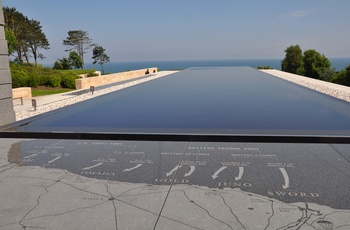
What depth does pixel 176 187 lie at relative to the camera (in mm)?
4289

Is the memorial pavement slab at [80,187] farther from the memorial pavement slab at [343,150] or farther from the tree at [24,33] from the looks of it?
the tree at [24,33]

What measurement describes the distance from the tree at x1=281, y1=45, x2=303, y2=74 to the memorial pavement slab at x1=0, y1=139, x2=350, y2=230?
5384 centimetres

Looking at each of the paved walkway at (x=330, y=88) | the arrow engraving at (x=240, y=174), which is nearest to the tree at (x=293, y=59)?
the paved walkway at (x=330, y=88)

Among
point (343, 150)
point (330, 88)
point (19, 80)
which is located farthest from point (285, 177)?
point (19, 80)

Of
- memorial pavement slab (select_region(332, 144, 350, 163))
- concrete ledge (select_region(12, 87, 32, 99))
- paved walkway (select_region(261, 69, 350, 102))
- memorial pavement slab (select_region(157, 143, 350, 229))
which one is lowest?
memorial pavement slab (select_region(157, 143, 350, 229))

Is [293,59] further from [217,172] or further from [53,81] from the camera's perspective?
[217,172]

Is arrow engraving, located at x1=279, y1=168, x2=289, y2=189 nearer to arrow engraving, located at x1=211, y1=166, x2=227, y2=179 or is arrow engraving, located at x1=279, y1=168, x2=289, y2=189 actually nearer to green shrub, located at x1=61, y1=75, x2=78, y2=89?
arrow engraving, located at x1=211, y1=166, x2=227, y2=179

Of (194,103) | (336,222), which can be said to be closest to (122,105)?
(194,103)

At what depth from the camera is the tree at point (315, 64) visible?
159ft

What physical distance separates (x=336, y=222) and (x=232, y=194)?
1187 millimetres

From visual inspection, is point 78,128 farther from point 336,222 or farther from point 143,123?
point 336,222

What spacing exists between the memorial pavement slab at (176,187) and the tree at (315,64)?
4655 cm

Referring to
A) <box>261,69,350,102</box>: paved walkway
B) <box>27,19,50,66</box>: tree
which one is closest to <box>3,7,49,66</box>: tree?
<box>27,19,50,66</box>: tree

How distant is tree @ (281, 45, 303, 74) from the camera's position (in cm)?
5616
